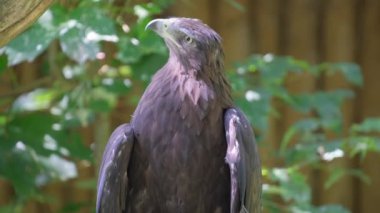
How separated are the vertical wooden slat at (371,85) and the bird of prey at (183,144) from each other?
10.2 feet

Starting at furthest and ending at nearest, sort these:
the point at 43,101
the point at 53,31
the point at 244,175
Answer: the point at 43,101, the point at 53,31, the point at 244,175

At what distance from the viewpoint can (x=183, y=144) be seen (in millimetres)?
2492

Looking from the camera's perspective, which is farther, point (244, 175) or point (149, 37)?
point (149, 37)

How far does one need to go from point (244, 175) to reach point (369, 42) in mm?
3296

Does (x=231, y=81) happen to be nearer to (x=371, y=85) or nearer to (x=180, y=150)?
(x=180, y=150)

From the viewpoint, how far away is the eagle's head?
2.47 m

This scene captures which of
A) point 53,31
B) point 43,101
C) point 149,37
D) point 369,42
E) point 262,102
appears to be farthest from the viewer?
point 369,42

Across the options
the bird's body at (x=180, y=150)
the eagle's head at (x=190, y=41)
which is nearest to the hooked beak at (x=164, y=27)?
the eagle's head at (x=190, y=41)

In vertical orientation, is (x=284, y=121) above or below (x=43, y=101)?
below

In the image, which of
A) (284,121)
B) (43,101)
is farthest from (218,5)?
(43,101)

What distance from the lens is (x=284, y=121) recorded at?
18.0 ft

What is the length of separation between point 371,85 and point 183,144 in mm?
3296

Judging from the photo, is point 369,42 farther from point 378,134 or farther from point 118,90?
point 118,90

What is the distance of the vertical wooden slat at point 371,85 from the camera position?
5.51 metres
